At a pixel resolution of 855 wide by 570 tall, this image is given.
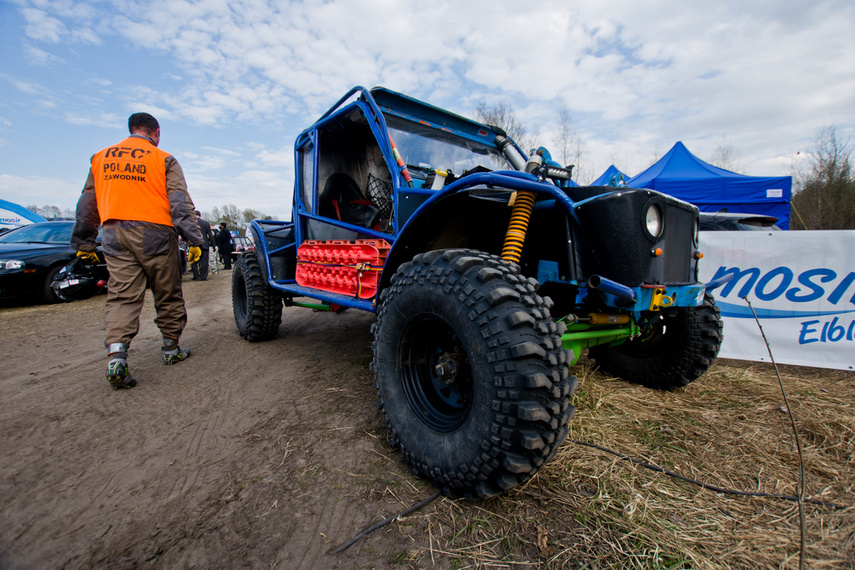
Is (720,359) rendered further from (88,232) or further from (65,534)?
(88,232)

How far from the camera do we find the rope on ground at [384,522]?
4.40 ft

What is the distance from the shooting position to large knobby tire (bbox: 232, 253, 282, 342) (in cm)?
410

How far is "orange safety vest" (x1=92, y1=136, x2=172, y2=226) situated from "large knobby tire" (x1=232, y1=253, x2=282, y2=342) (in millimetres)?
1071

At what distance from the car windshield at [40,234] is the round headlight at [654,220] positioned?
1069 cm

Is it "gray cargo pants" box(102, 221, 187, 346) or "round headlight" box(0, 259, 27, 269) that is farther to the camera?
"round headlight" box(0, 259, 27, 269)

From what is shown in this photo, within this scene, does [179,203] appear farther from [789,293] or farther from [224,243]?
[224,243]

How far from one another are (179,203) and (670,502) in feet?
13.0

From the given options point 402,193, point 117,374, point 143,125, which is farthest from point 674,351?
point 143,125

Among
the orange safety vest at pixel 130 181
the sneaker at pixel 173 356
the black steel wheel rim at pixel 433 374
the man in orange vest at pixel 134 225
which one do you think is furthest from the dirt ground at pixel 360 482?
the orange safety vest at pixel 130 181

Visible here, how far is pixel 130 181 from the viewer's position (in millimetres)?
3115

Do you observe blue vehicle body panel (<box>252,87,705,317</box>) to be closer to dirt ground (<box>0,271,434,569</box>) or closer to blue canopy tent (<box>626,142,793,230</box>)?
dirt ground (<box>0,271,434,569</box>)

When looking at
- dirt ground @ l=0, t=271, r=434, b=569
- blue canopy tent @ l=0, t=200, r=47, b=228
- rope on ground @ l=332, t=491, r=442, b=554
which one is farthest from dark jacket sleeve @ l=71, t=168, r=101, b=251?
blue canopy tent @ l=0, t=200, r=47, b=228

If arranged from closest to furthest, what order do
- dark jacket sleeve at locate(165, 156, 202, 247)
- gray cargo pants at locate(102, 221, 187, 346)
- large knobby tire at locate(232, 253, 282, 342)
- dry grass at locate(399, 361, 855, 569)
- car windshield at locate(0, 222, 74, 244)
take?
1. dry grass at locate(399, 361, 855, 569)
2. gray cargo pants at locate(102, 221, 187, 346)
3. dark jacket sleeve at locate(165, 156, 202, 247)
4. large knobby tire at locate(232, 253, 282, 342)
5. car windshield at locate(0, 222, 74, 244)

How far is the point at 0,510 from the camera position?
1.58 m
